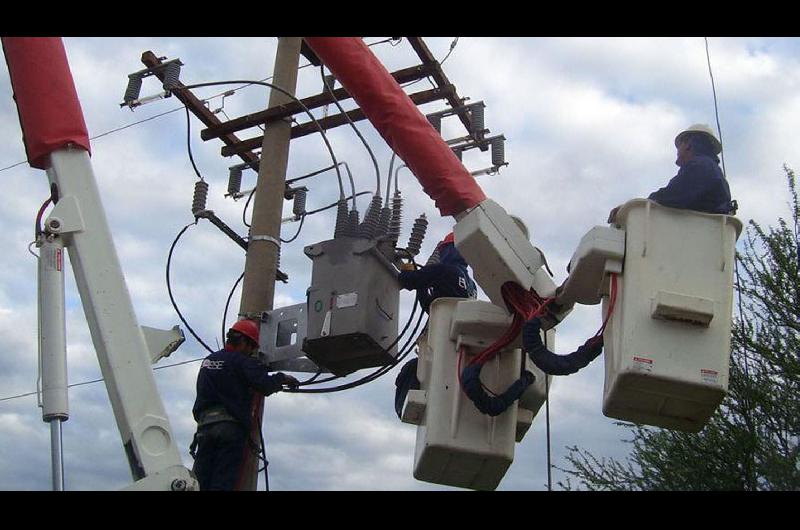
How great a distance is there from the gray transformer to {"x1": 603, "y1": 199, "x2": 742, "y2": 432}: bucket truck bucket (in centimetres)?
190

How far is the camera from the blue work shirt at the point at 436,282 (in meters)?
6.60

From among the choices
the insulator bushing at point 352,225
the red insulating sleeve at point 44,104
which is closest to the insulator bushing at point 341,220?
the insulator bushing at point 352,225

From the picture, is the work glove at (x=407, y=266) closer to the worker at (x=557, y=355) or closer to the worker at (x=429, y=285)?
the worker at (x=429, y=285)

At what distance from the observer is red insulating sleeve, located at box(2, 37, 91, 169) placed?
4801 mm

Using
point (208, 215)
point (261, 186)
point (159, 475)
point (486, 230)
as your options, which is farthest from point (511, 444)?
point (208, 215)

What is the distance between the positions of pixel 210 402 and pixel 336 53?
2.18m

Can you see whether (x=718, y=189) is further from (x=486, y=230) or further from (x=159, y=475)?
(x=159, y=475)

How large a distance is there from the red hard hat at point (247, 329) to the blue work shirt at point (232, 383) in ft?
0.95

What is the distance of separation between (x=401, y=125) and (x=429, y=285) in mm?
1333

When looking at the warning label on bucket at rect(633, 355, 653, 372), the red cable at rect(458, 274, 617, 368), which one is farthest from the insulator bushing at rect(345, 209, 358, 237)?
the warning label on bucket at rect(633, 355, 653, 372)

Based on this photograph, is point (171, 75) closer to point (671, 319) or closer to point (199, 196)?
point (199, 196)

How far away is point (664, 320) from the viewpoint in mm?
4512

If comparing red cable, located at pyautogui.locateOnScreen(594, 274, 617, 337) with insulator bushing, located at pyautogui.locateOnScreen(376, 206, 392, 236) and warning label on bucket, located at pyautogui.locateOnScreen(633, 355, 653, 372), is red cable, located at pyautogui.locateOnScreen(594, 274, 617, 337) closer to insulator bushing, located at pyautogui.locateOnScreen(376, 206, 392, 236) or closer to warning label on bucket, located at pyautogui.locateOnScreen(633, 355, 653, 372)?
warning label on bucket, located at pyautogui.locateOnScreen(633, 355, 653, 372)
